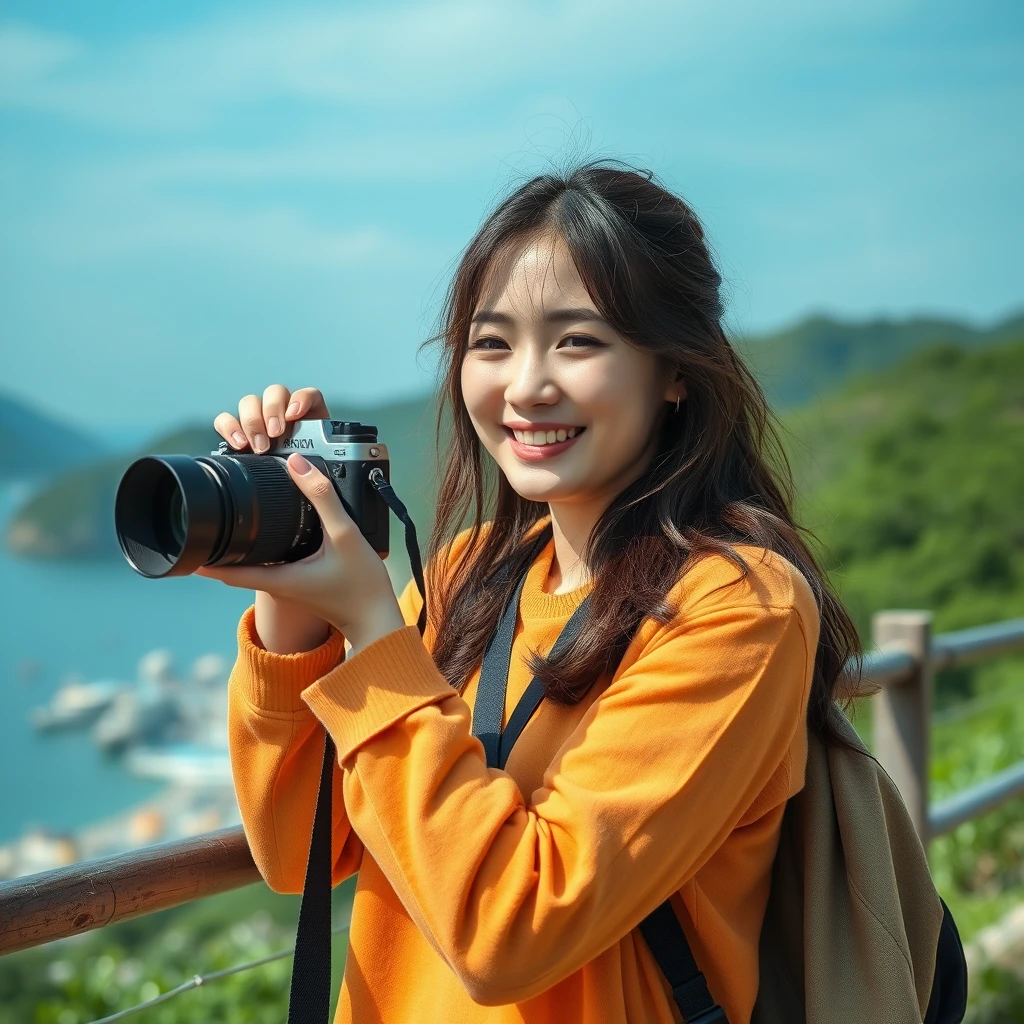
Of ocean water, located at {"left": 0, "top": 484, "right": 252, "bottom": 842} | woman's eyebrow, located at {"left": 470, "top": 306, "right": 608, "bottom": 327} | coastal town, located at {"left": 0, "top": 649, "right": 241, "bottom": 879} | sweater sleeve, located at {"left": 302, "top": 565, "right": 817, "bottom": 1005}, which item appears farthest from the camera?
ocean water, located at {"left": 0, "top": 484, "right": 252, "bottom": 842}

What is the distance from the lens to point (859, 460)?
397 inches

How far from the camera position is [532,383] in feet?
3.75

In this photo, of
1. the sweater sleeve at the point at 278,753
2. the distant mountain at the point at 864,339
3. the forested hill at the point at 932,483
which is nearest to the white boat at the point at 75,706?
the forested hill at the point at 932,483

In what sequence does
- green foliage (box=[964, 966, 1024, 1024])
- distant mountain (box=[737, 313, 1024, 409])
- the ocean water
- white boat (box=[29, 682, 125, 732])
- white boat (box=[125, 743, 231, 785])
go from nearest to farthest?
green foliage (box=[964, 966, 1024, 1024]) < the ocean water < white boat (box=[125, 743, 231, 785]) < white boat (box=[29, 682, 125, 732]) < distant mountain (box=[737, 313, 1024, 409])

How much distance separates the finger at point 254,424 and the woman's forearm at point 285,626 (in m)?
0.14

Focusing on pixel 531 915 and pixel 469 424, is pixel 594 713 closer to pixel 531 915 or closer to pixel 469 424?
pixel 531 915

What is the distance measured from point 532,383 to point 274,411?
0.24 meters

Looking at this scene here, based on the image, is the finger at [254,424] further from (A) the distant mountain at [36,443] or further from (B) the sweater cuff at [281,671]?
(A) the distant mountain at [36,443]

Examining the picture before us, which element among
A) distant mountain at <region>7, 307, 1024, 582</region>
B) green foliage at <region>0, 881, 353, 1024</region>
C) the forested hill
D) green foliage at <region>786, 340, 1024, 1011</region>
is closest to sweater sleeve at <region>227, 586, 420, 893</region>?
green foliage at <region>0, 881, 353, 1024</region>

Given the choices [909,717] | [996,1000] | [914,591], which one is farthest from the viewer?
[914,591]

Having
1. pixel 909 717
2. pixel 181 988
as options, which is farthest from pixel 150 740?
pixel 181 988

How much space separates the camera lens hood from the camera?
990 millimetres

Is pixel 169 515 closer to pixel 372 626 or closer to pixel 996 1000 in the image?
pixel 372 626

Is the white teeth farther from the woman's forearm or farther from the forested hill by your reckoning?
the forested hill
